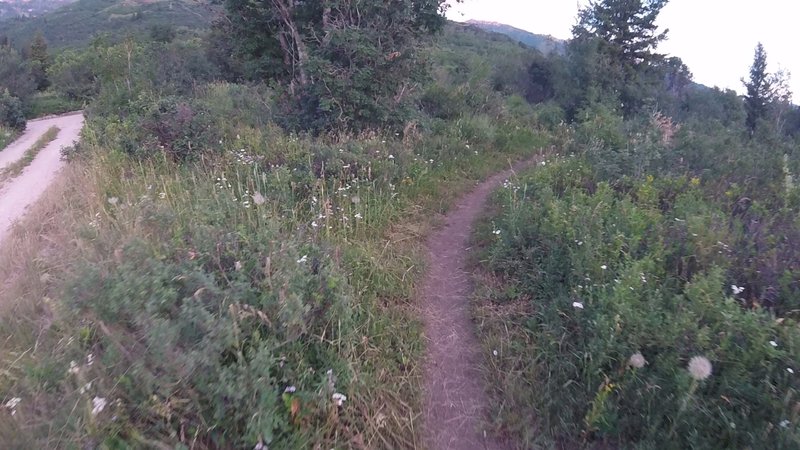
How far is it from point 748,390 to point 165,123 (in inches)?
272

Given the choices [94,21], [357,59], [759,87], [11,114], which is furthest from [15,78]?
[94,21]

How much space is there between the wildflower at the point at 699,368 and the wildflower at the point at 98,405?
9.52 ft

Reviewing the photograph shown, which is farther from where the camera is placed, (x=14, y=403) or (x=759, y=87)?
(x=759, y=87)

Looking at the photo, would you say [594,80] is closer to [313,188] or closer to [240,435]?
[313,188]

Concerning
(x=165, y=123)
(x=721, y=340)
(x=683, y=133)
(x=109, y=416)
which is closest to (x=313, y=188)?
(x=165, y=123)

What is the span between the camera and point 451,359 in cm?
379

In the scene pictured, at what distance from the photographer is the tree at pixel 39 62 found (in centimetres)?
3056

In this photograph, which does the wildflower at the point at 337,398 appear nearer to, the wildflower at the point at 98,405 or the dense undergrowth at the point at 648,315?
the dense undergrowth at the point at 648,315

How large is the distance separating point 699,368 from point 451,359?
1570mm

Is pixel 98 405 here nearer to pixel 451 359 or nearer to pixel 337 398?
pixel 337 398

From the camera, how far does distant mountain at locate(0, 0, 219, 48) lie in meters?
52.4

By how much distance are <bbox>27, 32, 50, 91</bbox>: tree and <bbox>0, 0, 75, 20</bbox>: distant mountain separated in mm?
66990

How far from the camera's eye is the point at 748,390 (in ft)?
9.03

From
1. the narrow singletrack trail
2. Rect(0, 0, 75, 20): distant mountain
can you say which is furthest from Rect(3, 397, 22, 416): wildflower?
Rect(0, 0, 75, 20): distant mountain
